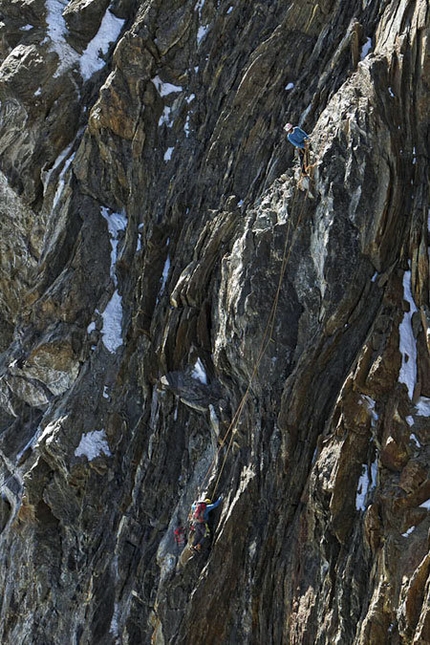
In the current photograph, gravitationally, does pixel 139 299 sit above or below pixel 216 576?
above

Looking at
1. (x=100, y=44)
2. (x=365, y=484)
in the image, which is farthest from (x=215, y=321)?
(x=100, y=44)

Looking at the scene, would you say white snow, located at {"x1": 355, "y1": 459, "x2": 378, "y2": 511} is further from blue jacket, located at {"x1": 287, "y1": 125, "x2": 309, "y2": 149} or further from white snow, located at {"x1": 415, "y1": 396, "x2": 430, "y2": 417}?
blue jacket, located at {"x1": 287, "y1": 125, "x2": 309, "y2": 149}

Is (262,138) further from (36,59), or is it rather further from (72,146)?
(36,59)

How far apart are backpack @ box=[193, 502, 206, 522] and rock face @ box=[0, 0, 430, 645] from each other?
16.7 inches

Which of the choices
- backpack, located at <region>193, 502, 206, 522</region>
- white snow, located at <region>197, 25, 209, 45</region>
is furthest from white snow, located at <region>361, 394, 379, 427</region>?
white snow, located at <region>197, 25, 209, 45</region>

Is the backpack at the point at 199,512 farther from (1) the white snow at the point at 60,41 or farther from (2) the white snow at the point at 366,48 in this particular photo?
(1) the white snow at the point at 60,41

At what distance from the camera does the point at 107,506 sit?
21.2 m

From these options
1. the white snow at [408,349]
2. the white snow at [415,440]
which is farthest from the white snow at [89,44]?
the white snow at [415,440]

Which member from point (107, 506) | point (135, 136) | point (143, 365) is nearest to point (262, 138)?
point (135, 136)

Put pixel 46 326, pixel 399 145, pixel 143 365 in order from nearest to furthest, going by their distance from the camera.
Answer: pixel 399 145 < pixel 143 365 < pixel 46 326

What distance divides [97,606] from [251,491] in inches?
247

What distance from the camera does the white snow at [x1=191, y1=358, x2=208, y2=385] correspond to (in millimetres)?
19544

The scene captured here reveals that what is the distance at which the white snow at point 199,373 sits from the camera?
64.1 ft

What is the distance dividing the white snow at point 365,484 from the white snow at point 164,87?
48.1 feet
